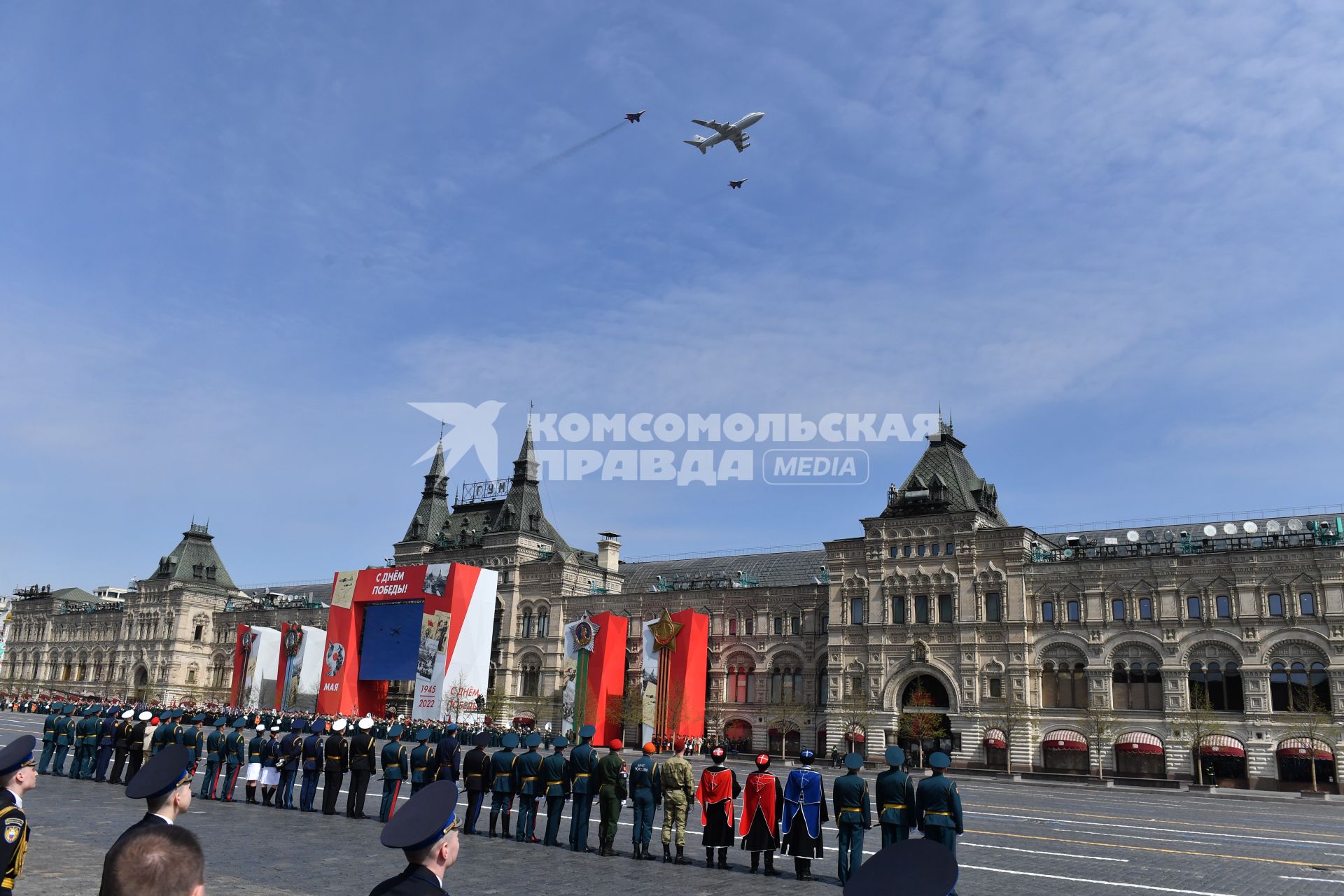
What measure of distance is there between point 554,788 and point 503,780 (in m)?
1.14

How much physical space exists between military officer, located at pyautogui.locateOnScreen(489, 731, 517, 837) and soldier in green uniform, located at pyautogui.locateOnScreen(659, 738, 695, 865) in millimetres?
3273

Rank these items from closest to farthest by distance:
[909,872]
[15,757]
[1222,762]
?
[909,872] < [15,757] < [1222,762]

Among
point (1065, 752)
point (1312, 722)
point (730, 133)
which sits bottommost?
point (1065, 752)

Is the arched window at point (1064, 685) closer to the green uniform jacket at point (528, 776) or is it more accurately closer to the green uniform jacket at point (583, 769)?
the green uniform jacket at point (583, 769)

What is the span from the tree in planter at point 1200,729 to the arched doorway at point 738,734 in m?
25.8

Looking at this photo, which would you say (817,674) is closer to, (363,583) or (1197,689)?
(1197,689)

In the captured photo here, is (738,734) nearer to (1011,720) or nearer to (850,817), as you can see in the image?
(1011,720)

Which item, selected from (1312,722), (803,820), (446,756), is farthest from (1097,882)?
(1312,722)

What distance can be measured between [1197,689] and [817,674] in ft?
70.9

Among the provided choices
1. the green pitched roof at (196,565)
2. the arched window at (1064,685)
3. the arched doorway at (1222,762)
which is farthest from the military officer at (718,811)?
the green pitched roof at (196,565)

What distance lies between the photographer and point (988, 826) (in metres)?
23.8

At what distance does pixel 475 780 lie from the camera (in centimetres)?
1970

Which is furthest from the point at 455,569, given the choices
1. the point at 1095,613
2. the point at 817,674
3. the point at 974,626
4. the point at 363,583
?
the point at 1095,613

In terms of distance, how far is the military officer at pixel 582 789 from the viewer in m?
17.9
